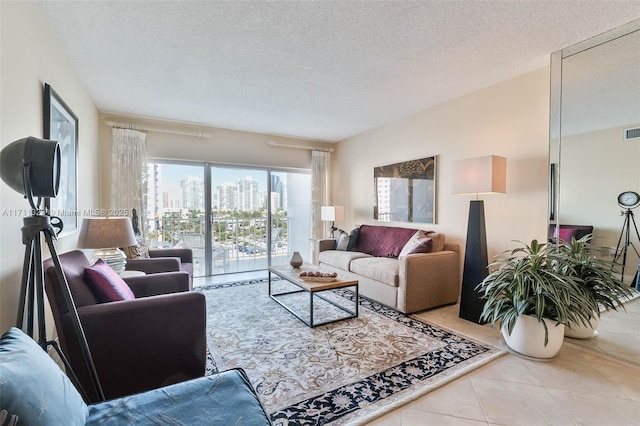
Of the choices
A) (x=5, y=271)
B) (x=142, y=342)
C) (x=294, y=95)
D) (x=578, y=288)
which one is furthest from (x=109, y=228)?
(x=578, y=288)

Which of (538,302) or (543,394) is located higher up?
(538,302)

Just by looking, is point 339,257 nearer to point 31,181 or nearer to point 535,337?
point 535,337

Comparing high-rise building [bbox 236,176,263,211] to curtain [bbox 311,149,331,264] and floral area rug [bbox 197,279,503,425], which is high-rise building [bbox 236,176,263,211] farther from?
floral area rug [bbox 197,279,503,425]

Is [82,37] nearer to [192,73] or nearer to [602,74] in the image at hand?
[192,73]

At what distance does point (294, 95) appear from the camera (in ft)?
10.8

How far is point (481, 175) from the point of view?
2.70 m

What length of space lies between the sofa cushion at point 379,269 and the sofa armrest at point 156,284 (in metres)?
1.99

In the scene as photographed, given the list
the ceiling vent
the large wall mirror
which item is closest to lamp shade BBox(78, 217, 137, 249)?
the large wall mirror

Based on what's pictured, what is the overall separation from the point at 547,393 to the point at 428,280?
1.38 metres

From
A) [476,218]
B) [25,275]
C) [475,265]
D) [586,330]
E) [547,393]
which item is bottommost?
[547,393]

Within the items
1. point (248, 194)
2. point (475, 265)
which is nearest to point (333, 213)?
point (248, 194)

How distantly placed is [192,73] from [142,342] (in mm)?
2365

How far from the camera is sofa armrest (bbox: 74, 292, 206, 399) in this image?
4.92 ft

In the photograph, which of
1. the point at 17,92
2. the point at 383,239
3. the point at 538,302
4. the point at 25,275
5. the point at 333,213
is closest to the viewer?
the point at 25,275
